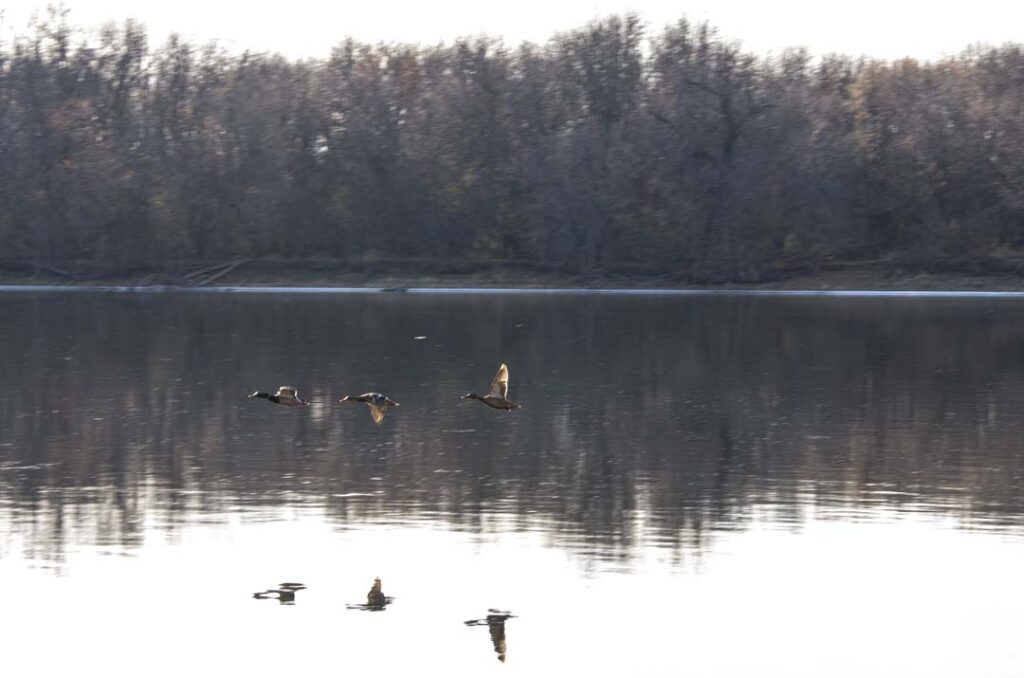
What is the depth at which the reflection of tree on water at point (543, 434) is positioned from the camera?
71.1 ft

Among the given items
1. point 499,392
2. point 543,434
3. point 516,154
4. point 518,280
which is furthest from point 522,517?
point 516,154

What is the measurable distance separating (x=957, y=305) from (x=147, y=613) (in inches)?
2258

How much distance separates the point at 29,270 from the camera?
8769cm

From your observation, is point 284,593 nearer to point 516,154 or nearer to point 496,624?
point 496,624

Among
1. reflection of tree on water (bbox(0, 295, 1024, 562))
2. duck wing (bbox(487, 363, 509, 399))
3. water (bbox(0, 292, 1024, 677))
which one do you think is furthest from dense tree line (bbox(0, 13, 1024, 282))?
duck wing (bbox(487, 363, 509, 399))

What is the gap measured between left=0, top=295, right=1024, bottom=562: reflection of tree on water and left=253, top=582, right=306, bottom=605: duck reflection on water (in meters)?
2.71

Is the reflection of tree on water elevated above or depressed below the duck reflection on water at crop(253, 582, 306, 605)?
above

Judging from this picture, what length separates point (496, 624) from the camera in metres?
16.4

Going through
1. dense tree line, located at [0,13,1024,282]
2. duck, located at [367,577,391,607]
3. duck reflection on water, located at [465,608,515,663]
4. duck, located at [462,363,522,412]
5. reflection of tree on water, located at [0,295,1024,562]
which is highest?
dense tree line, located at [0,13,1024,282]

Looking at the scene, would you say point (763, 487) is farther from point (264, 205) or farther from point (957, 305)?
point (264, 205)

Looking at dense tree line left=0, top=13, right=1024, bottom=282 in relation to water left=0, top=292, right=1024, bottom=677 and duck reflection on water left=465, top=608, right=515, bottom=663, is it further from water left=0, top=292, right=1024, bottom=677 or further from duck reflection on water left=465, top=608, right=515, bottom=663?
duck reflection on water left=465, top=608, right=515, bottom=663

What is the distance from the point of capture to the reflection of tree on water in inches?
853

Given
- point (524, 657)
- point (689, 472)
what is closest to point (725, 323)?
point (689, 472)

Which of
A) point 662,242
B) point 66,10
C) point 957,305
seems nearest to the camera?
point 957,305
